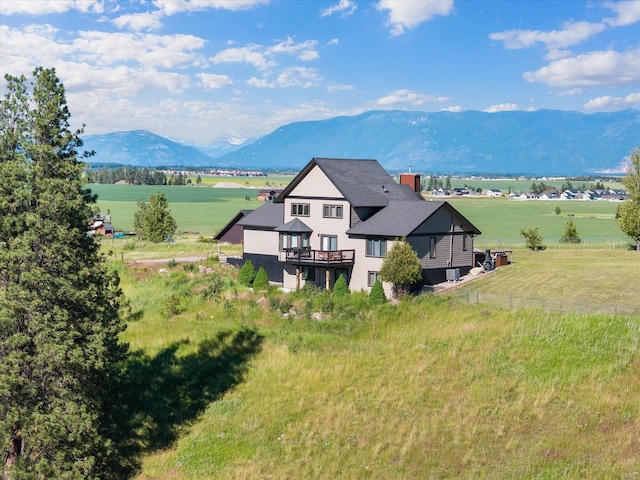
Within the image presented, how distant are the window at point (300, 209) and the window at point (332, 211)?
1.54m

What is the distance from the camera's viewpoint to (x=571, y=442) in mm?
24922

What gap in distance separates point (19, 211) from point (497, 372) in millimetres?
21413

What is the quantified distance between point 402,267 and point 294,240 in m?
10.2

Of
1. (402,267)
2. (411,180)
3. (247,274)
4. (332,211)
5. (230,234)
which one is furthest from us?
(230,234)

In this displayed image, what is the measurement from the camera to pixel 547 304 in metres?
36.5

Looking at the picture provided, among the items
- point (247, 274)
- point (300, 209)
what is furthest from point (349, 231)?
point (247, 274)

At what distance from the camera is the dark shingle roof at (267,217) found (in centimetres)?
5075

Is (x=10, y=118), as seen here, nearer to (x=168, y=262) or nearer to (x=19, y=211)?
(x=19, y=211)

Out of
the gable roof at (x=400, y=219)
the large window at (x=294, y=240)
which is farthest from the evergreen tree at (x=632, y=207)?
the large window at (x=294, y=240)

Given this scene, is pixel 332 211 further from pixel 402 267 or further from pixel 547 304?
pixel 547 304

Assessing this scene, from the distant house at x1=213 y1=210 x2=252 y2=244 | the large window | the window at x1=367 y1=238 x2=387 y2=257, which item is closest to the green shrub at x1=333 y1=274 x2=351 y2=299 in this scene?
the window at x1=367 y1=238 x2=387 y2=257

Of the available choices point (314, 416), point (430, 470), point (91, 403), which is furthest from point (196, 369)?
point (430, 470)

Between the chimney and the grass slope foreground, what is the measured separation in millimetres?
16546

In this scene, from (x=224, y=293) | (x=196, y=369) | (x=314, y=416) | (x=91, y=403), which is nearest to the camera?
(x=91, y=403)
